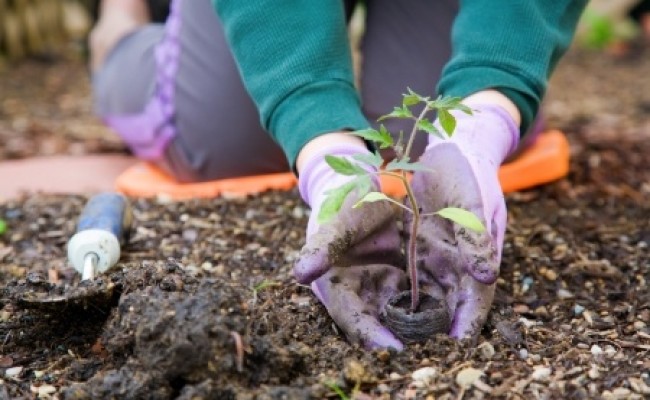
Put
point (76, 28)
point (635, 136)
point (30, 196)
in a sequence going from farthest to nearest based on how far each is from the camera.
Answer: point (76, 28) < point (635, 136) < point (30, 196)

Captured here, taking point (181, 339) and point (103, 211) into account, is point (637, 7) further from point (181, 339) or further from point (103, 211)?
point (181, 339)

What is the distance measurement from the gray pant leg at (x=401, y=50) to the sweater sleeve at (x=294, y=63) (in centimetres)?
53

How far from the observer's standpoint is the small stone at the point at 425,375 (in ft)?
3.43

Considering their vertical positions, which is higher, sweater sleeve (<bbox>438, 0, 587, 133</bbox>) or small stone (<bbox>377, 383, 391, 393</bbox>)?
Result: sweater sleeve (<bbox>438, 0, 587, 133</bbox>)

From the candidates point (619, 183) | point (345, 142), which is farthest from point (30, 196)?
point (619, 183)

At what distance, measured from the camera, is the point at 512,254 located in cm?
147

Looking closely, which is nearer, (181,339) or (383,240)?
(181,339)

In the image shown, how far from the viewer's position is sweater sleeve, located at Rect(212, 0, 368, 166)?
4.49ft

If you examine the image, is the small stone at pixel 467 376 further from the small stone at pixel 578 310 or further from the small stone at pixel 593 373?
the small stone at pixel 578 310

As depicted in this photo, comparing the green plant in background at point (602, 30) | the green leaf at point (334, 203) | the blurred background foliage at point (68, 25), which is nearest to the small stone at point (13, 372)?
the green leaf at point (334, 203)

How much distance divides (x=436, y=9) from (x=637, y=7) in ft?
8.79

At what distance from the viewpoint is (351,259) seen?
3.98 ft

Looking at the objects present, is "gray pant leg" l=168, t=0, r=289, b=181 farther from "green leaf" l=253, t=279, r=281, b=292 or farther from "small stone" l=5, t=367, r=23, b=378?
"small stone" l=5, t=367, r=23, b=378

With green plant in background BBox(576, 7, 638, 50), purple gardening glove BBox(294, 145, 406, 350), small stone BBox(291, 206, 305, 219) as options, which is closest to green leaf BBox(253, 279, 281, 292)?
purple gardening glove BBox(294, 145, 406, 350)
